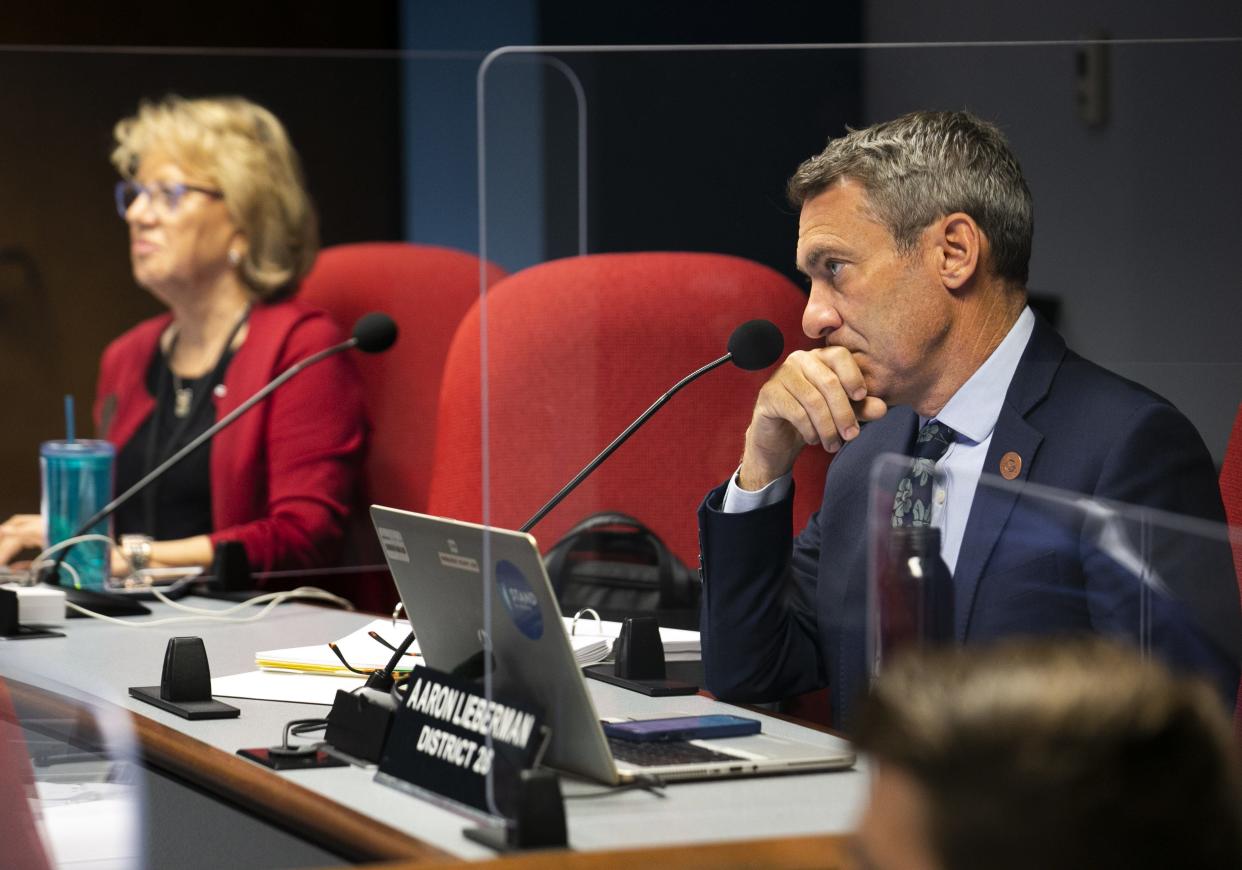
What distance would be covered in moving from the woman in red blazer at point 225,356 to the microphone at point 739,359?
1.29 m

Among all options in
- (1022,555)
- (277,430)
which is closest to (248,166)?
(277,430)

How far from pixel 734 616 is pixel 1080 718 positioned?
4.08 ft

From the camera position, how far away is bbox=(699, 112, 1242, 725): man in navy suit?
5.40 feet

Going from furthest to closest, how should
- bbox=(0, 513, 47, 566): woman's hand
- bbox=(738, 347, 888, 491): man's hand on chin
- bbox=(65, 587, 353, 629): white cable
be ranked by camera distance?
bbox=(0, 513, 47, 566): woman's hand → bbox=(65, 587, 353, 629): white cable → bbox=(738, 347, 888, 491): man's hand on chin

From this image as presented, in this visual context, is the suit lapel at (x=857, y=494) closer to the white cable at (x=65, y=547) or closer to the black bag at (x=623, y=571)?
the black bag at (x=623, y=571)

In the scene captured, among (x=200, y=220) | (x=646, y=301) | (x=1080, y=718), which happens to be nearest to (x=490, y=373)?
(x=646, y=301)

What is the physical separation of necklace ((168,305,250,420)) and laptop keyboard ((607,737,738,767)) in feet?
6.41

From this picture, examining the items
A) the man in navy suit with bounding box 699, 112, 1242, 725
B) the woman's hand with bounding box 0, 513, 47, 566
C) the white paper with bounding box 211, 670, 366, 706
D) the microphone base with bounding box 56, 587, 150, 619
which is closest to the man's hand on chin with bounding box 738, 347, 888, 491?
the man in navy suit with bounding box 699, 112, 1242, 725

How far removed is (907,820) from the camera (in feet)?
2.07

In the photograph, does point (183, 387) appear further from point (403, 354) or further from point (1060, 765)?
point (1060, 765)

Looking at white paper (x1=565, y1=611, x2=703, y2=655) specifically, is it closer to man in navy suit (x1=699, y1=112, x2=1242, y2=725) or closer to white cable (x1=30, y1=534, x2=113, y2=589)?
man in navy suit (x1=699, y1=112, x2=1242, y2=725)

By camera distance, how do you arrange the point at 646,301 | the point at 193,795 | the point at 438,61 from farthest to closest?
the point at 438,61, the point at 646,301, the point at 193,795

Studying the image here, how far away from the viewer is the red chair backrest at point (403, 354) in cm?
340

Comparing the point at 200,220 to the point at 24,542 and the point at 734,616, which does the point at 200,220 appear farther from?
the point at 734,616
